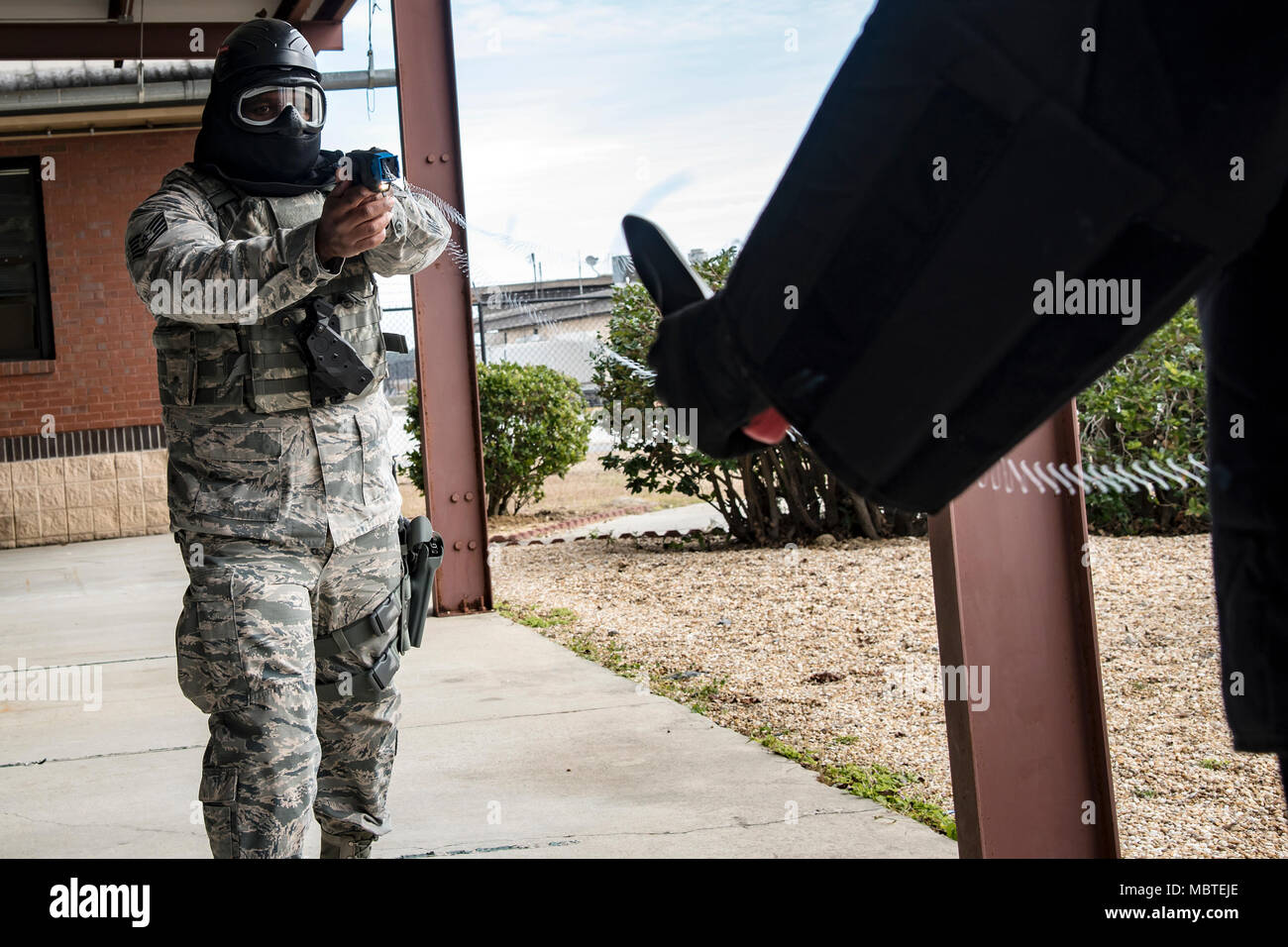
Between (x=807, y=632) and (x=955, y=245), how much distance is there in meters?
5.21

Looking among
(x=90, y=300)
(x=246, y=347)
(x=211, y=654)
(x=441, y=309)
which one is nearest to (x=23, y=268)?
(x=90, y=300)

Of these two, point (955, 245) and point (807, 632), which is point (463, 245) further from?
point (955, 245)

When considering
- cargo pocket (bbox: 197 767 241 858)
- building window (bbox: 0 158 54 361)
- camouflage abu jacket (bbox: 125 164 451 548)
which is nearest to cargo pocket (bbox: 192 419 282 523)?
camouflage abu jacket (bbox: 125 164 451 548)

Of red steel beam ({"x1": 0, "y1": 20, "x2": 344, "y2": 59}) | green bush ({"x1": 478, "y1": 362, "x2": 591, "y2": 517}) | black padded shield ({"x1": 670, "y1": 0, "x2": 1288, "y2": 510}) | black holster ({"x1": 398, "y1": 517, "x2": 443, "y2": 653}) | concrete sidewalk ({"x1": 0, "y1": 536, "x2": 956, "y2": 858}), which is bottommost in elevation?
concrete sidewalk ({"x1": 0, "y1": 536, "x2": 956, "y2": 858})

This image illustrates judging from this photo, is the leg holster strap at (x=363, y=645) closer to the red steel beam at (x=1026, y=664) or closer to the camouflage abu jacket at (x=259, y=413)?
the camouflage abu jacket at (x=259, y=413)

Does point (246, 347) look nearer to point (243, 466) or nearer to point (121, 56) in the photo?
point (243, 466)

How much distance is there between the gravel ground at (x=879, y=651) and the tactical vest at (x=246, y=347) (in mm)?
2114

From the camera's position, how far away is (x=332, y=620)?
2670 mm

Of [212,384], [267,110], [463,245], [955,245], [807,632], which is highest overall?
A: [463,245]

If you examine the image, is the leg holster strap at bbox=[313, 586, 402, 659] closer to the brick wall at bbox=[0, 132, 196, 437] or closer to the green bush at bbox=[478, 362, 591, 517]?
the green bush at bbox=[478, 362, 591, 517]

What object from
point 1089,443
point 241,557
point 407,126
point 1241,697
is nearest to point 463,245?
point 407,126

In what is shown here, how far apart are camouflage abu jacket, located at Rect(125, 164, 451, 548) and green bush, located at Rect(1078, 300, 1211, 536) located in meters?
4.80

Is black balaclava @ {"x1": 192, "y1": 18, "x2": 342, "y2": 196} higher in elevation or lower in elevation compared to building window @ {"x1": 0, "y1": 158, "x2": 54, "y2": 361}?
lower

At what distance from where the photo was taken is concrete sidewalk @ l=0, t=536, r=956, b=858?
316 centimetres
